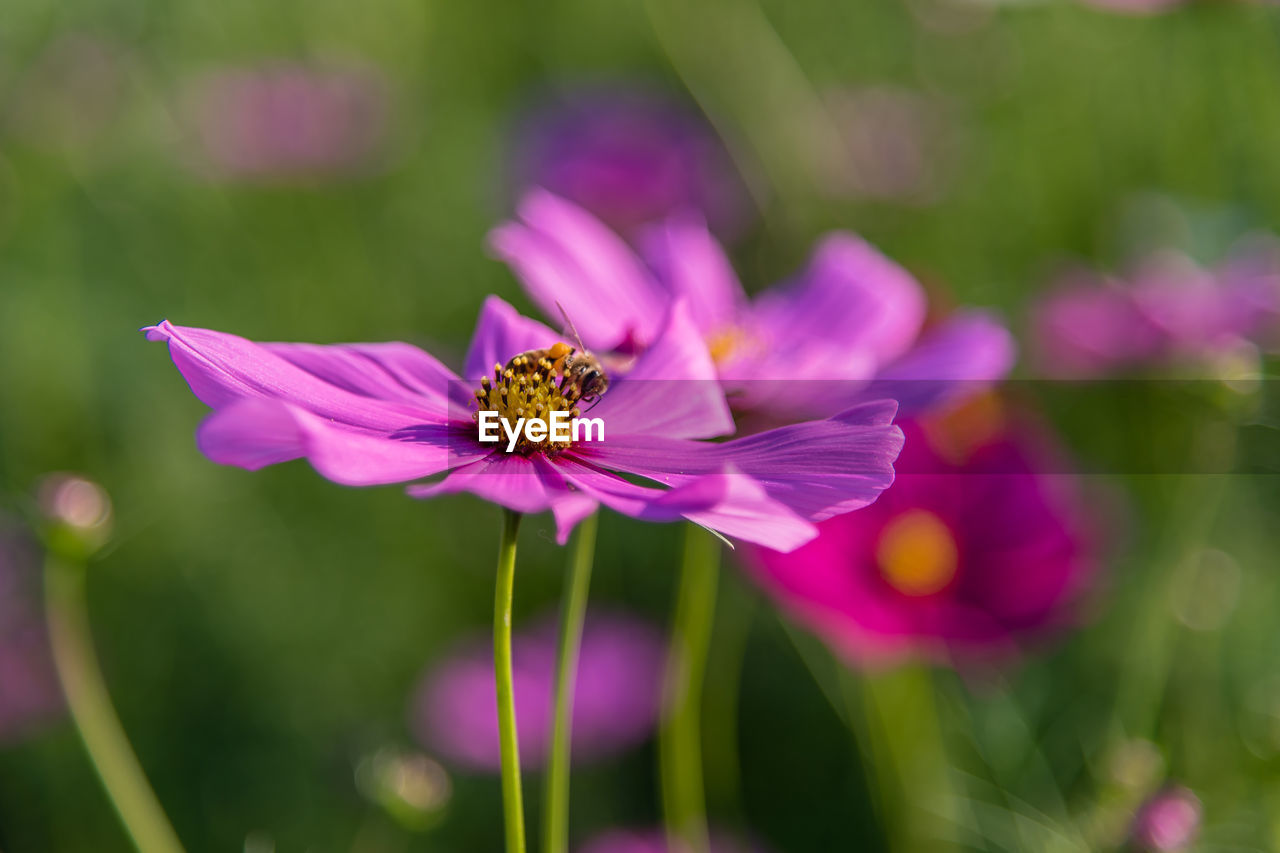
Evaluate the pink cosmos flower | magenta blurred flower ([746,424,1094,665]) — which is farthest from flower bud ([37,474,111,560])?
magenta blurred flower ([746,424,1094,665])

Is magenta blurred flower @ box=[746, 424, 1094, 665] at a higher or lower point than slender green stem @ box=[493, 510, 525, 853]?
higher

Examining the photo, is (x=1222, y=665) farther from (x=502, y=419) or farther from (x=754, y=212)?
(x=754, y=212)

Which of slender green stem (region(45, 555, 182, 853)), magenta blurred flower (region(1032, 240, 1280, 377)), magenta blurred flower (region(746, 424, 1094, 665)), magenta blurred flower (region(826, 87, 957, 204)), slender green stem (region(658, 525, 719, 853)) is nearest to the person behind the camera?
slender green stem (region(45, 555, 182, 853))

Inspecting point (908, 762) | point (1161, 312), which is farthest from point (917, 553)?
point (1161, 312)

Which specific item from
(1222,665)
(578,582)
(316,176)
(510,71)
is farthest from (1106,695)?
(510,71)

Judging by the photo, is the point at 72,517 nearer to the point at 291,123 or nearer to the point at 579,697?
the point at 579,697

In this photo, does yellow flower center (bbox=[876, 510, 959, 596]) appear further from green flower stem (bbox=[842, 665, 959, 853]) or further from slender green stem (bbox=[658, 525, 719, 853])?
slender green stem (bbox=[658, 525, 719, 853])
